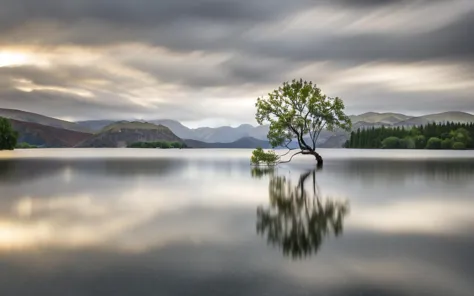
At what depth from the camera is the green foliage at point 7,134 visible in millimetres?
151762

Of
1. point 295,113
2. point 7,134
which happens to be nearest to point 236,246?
point 295,113

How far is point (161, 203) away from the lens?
2641 centimetres

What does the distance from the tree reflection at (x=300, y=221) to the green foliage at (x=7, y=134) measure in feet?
496

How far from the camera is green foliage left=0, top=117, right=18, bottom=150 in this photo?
152 metres

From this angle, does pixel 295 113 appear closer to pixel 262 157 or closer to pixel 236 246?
pixel 262 157

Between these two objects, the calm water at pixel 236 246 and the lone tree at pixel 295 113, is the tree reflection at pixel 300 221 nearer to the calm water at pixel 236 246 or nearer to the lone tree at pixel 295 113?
the calm water at pixel 236 246

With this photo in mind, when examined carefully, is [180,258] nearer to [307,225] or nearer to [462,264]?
[307,225]

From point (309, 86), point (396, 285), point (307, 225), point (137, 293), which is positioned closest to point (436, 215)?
point (307, 225)

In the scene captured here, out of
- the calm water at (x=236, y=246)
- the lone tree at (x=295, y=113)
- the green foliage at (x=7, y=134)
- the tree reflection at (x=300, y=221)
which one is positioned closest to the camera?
the calm water at (x=236, y=246)

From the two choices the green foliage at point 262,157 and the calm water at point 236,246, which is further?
the green foliage at point 262,157

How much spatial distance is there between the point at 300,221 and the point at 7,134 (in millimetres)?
165757

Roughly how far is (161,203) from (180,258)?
1375cm

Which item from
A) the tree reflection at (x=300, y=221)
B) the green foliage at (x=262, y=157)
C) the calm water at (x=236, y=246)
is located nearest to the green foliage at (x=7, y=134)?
the green foliage at (x=262, y=157)

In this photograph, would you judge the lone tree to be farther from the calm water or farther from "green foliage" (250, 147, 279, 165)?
the calm water
